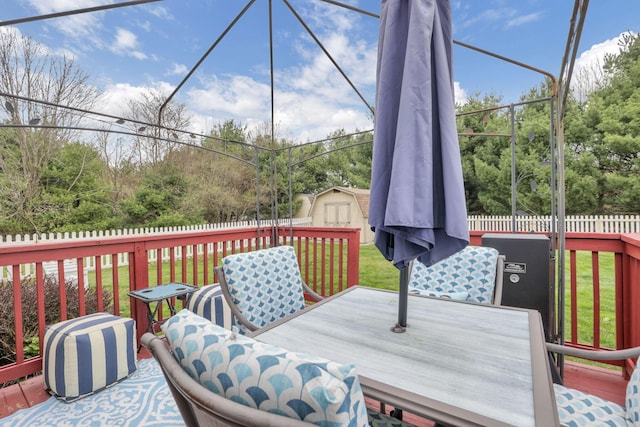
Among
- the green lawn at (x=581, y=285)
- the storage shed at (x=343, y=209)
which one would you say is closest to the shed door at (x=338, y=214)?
the storage shed at (x=343, y=209)

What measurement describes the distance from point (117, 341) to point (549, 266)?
3247 mm

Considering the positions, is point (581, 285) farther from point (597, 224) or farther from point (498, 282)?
point (498, 282)

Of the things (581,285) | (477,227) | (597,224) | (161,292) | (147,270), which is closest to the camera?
(161,292)

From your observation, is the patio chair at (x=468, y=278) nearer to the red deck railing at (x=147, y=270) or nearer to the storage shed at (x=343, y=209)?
the red deck railing at (x=147, y=270)

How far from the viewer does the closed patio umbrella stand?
3.91 ft

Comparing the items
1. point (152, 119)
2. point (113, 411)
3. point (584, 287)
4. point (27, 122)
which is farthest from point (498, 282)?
point (152, 119)

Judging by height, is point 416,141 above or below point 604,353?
above

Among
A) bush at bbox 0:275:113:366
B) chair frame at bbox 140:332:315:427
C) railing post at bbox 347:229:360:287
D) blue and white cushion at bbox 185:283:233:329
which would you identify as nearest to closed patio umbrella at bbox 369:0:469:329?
chair frame at bbox 140:332:315:427

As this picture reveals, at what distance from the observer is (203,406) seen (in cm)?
70

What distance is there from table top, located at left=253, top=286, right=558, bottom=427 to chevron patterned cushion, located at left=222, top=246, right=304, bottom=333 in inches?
16.2

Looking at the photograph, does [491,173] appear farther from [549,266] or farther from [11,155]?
[11,155]

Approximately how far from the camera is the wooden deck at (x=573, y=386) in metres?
2.06

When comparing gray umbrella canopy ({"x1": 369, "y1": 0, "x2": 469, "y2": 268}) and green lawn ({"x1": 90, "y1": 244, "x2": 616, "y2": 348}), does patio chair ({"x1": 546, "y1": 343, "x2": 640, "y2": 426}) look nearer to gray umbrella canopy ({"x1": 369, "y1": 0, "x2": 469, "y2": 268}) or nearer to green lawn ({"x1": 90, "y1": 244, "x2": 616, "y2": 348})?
gray umbrella canopy ({"x1": 369, "y1": 0, "x2": 469, "y2": 268})

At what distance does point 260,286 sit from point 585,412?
1625 millimetres
